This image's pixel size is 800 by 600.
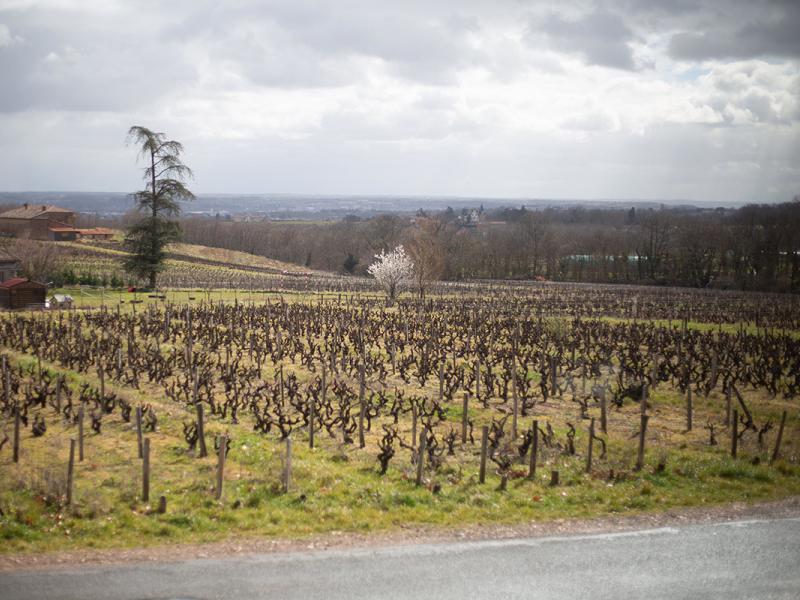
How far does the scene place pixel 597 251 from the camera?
9844 centimetres

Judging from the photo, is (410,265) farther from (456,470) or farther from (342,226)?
(342,226)

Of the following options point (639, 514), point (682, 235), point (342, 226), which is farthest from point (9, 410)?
point (342, 226)

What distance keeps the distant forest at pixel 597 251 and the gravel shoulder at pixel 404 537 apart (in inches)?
1890

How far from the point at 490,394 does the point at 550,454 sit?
645 cm

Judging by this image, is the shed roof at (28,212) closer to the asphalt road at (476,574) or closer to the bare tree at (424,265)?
the bare tree at (424,265)

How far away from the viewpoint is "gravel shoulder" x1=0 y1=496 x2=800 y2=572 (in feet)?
31.9

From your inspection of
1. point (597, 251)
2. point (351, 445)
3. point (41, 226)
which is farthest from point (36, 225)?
point (351, 445)

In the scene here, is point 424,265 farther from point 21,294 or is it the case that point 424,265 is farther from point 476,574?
point 476,574

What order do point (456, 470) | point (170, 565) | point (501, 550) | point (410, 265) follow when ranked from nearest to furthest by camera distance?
point (170, 565) < point (501, 550) < point (456, 470) < point (410, 265)

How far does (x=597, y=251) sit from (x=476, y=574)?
9352 centimetres

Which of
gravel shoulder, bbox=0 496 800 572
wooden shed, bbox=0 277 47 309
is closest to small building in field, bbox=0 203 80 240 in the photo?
wooden shed, bbox=0 277 47 309

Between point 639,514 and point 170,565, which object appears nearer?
point 170,565

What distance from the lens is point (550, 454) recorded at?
15.3 metres

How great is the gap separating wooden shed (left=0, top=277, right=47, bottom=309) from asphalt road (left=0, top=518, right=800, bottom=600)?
3397 centimetres
